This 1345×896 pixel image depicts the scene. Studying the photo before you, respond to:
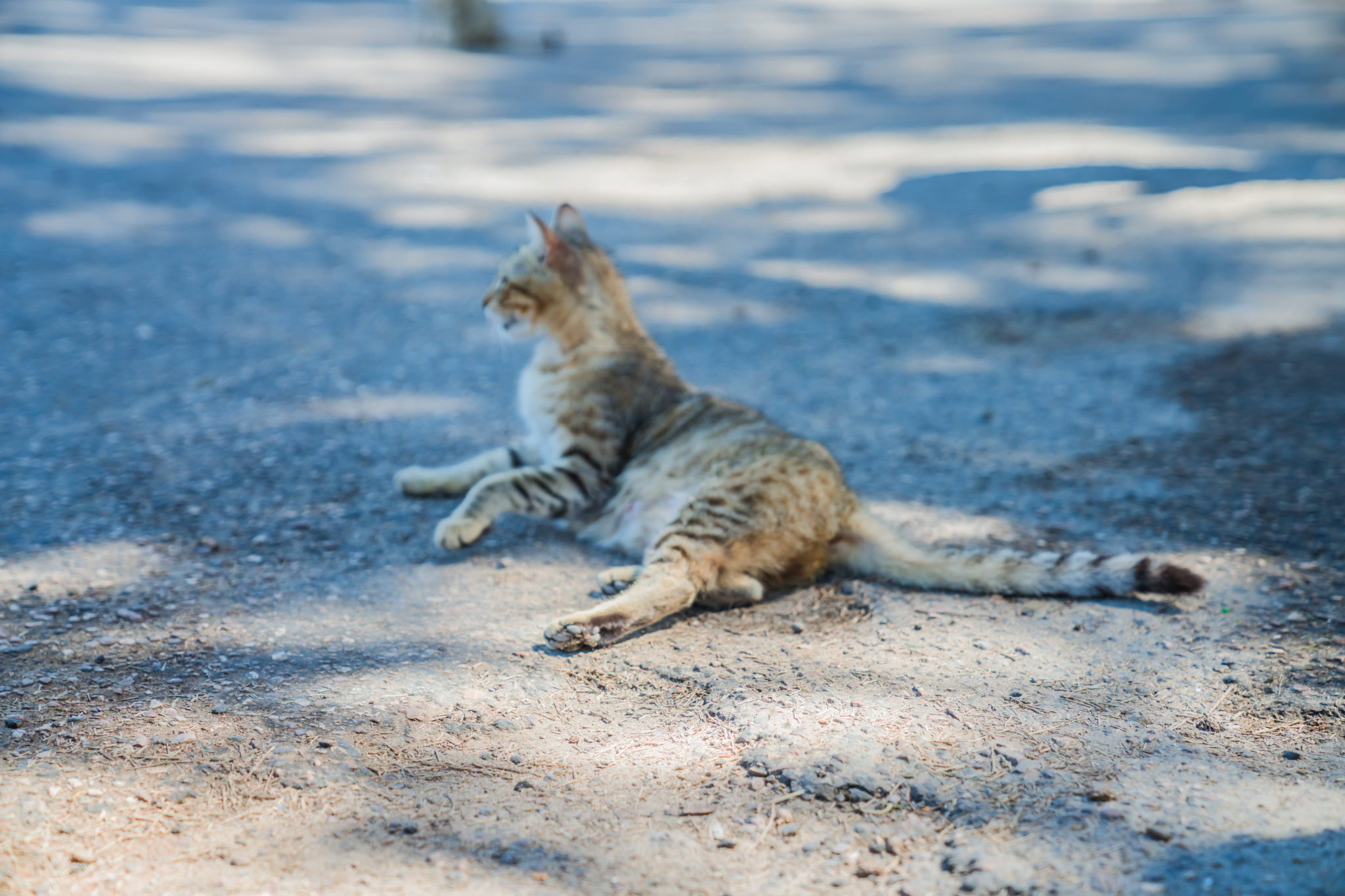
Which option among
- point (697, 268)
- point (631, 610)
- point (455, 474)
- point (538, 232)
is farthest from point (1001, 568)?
point (697, 268)

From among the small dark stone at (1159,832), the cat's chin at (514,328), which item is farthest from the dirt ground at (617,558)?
the cat's chin at (514,328)

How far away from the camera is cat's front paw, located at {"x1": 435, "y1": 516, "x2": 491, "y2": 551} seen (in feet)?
13.3

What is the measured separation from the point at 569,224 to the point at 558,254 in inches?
16.4

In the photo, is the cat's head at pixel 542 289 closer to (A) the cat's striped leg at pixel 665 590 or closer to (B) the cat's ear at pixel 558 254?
(B) the cat's ear at pixel 558 254

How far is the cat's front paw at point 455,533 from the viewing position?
4059mm

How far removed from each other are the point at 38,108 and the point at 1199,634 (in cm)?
1152

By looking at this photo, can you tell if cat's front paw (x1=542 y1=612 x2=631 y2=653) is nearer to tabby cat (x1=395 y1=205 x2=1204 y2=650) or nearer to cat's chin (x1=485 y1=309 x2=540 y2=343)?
tabby cat (x1=395 y1=205 x2=1204 y2=650)

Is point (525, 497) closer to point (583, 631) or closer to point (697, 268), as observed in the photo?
point (583, 631)

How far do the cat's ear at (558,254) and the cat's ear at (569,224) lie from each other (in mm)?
216

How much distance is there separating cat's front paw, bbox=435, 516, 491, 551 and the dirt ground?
8 cm

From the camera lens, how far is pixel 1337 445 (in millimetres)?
5012

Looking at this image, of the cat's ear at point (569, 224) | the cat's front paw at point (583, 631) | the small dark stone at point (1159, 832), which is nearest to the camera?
the small dark stone at point (1159, 832)

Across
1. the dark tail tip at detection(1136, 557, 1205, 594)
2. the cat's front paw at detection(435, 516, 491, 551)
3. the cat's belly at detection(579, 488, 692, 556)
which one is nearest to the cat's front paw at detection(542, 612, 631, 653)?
the cat's belly at detection(579, 488, 692, 556)

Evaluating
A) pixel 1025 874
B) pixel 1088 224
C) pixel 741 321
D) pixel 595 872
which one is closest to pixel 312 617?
Answer: pixel 595 872
